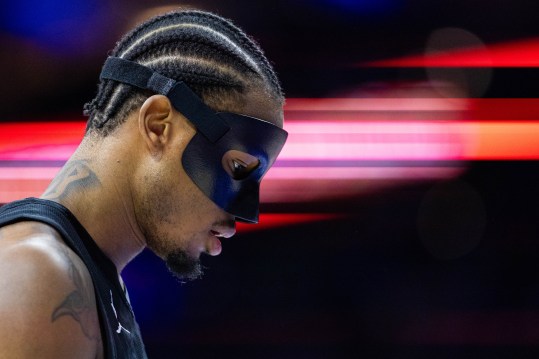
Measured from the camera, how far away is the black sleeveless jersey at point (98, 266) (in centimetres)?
124

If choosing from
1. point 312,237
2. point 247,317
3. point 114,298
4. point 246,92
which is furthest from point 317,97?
point 114,298

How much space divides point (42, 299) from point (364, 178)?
6.55 ft

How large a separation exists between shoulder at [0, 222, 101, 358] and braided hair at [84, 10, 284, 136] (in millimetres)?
353

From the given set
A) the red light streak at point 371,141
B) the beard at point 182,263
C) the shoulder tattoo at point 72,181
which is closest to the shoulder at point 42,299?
the shoulder tattoo at point 72,181

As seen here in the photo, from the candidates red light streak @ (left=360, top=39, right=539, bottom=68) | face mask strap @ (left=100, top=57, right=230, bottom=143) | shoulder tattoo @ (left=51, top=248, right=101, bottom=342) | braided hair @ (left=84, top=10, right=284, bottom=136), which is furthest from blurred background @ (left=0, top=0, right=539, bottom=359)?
shoulder tattoo @ (left=51, top=248, right=101, bottom=342)

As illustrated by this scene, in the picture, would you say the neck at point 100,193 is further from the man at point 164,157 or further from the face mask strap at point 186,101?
the face mask strap at point 186,101

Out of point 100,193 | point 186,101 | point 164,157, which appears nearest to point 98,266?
point 100,193

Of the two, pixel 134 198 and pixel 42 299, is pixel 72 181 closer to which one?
pixel 134 198

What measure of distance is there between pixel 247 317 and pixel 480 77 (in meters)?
1.37

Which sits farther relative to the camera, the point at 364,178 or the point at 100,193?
the point at 364,178

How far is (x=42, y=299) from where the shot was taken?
1095 millimetres

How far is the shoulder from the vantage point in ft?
3.48

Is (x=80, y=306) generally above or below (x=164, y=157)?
below

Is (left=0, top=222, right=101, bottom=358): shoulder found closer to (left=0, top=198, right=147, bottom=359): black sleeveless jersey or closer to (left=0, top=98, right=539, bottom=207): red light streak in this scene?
(left=0, top=198, right=147, bottom=359): black sleeveless jersey
